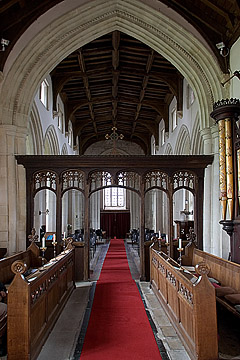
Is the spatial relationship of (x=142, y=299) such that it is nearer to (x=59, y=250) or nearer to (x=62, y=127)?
(x=59, y=250)

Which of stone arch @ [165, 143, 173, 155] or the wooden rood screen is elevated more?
stone arch @ [165, 143, 173, 155]

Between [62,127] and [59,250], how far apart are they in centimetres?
856

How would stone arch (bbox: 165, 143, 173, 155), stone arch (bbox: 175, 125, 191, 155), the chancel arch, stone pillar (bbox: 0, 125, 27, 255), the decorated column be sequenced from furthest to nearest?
stone arch (bbox: 165, 143, 173, 155) → stone arch (bbox: 175, 125, 191, 155) → the chancel arch → stone pillar (bbox: 0, 125, 27, 255) → the decorated column

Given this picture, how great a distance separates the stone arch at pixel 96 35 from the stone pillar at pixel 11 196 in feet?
1.65

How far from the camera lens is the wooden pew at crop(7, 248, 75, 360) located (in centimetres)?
345

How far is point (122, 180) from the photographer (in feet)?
28.1

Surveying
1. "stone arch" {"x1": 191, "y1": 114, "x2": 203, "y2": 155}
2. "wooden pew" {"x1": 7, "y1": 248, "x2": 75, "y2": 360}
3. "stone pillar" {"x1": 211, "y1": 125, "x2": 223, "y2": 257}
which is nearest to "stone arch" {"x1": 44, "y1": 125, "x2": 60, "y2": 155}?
"stone arch" {"x1": 191, "y1": 114, "x2": 203, "y2": 155}

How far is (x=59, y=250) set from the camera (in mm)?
8305

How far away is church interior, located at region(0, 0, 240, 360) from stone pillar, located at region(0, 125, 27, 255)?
0.08 ft

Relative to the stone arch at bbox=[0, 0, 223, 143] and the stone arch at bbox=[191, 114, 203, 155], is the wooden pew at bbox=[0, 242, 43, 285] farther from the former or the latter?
the stone arch at bbox=[191, 114, 203, 155]

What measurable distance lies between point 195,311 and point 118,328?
1471 mm

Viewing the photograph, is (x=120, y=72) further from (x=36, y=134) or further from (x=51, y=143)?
(x=51, y=143)

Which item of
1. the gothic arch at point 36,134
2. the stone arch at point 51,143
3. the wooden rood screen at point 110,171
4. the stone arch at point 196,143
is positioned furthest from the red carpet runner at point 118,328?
the stone arch at point 51,143

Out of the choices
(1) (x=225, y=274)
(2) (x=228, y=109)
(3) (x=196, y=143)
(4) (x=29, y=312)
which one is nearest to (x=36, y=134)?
(3) (x=196, y=143)
